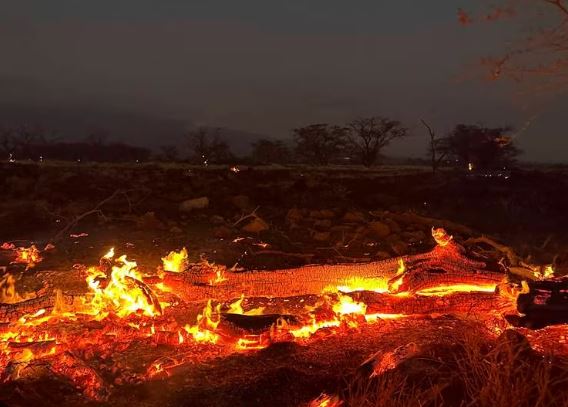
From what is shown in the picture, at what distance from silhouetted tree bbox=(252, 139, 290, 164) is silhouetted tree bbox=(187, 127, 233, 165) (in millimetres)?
2603

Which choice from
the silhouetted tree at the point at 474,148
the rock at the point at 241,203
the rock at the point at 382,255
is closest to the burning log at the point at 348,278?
the rock at the point at 382,255

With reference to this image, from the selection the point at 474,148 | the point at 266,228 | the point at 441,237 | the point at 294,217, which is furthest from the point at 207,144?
the point at 441,237

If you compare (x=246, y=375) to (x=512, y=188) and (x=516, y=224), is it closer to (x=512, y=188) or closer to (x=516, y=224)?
(x=516, y=224)

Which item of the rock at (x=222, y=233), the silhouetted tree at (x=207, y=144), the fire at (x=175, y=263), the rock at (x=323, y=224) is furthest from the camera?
the silhouetted tree at (x=207, y=144)

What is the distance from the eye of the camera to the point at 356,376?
3689mm

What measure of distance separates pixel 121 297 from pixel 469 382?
2.97 m

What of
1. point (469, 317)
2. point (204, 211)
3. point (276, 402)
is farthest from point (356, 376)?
point (204, 211)

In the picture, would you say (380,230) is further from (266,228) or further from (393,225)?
(266,228)

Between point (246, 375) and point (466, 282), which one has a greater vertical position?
point (466, 282)

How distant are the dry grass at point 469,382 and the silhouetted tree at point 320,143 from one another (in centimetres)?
4335

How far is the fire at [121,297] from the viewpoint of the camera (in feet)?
16.2

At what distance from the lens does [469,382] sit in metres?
3.49

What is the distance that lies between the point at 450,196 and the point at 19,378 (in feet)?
46.7

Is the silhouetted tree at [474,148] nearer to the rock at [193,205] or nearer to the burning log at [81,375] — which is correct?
the rock at [193,205]
